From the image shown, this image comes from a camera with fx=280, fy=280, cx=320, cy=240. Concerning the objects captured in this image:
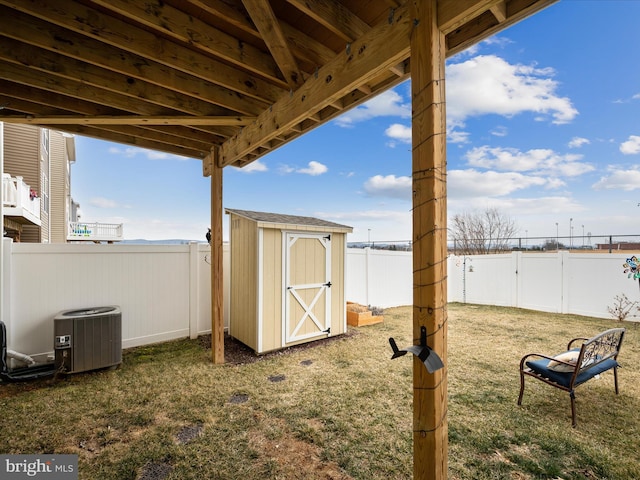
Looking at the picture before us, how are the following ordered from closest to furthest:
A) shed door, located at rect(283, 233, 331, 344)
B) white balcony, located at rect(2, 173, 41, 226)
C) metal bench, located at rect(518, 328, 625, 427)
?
metal bench, located at rect(518, 328, 625, 427)
shed door, located at rect(283, 233, 331, 344)
white balcony, located at rect(2, 173, 41, 226)

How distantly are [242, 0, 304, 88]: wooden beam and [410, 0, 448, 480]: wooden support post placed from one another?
881 millimetres

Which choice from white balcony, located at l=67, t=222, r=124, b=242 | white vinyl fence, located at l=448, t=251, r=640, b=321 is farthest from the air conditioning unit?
white balcony, located at l=67, t=222, r=124, b=242

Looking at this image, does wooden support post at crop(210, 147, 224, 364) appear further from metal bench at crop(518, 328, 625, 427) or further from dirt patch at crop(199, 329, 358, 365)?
metal bench at crop(518, 328, 625, 427)

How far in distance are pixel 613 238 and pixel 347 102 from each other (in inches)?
447

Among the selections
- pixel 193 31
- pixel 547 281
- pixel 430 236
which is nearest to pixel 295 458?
pixel 430 236

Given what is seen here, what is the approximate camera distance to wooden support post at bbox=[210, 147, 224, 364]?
12.3 ft

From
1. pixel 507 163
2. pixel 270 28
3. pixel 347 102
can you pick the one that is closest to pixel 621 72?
pixel 507 163

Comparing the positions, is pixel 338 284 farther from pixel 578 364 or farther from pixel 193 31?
pixel 193 31

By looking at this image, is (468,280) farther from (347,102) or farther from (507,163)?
(347,102)

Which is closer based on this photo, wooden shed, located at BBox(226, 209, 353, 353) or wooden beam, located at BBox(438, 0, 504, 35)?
wooden beam, located at BBox(438, 0, 504, 35)

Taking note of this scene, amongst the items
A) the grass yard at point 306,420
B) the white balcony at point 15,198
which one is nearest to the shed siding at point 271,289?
the grass yard at point 306,420

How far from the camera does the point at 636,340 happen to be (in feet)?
15.1

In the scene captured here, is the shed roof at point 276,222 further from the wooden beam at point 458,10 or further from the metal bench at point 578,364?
the wooden beam at point 458,10

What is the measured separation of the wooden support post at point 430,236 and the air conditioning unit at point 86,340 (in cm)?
377
